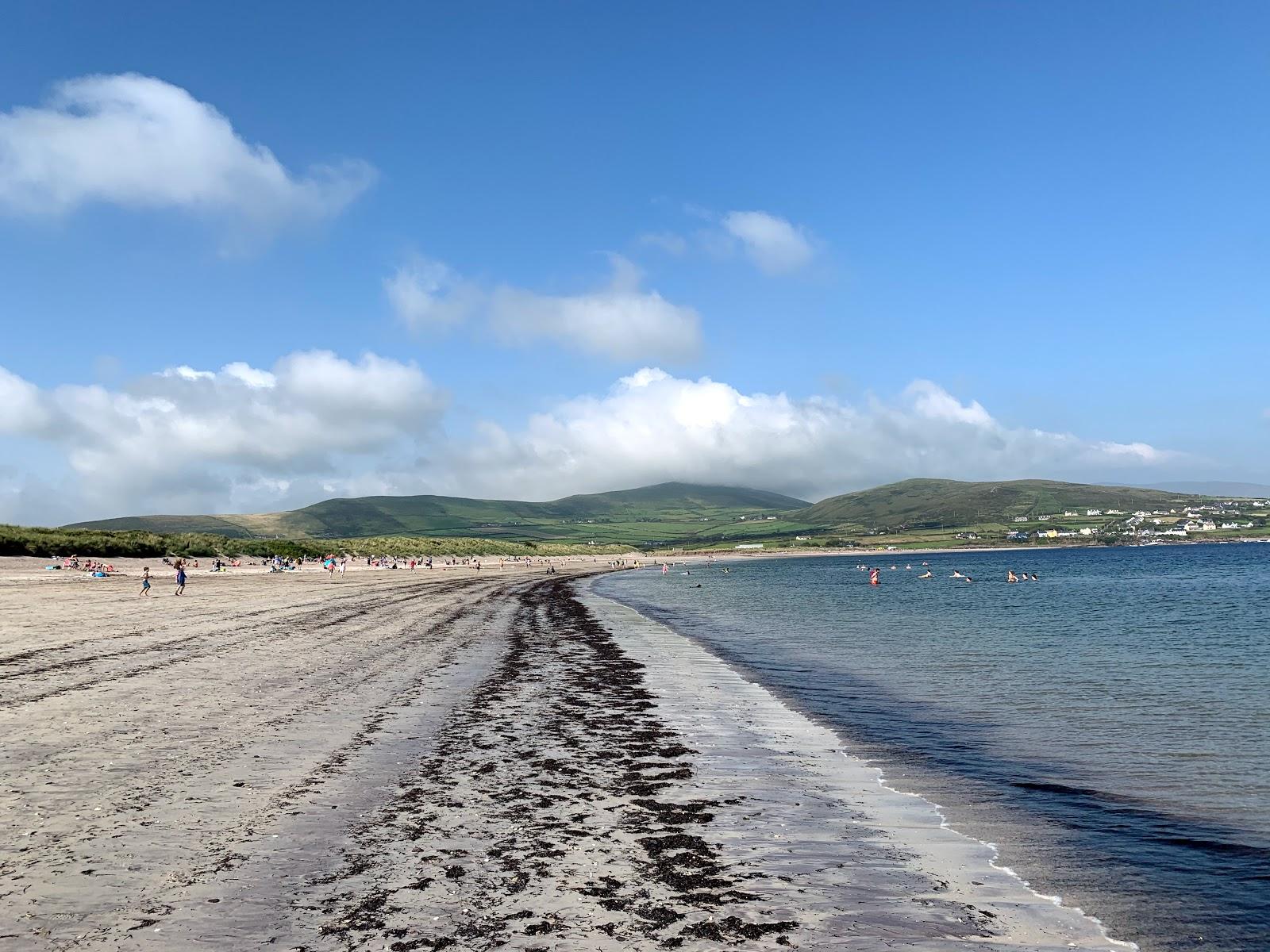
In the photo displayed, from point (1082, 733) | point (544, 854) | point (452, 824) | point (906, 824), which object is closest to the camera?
point (544, 854)

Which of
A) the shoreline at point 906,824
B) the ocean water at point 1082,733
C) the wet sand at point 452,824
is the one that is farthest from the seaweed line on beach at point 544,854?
the ocean water at point 1082,733

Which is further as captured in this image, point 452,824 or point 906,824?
point 906,824

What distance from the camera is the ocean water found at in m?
8.98

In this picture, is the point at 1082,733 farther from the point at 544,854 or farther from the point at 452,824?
the point at 452,824

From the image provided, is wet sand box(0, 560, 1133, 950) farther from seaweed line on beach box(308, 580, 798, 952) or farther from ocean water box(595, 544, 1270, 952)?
ocean water box(595, 544, 1270, 952)

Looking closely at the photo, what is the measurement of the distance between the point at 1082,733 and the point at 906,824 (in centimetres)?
940

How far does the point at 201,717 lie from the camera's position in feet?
50.7

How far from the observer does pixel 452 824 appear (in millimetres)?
9539

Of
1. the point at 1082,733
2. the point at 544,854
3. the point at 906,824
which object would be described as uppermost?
the point at 544,854

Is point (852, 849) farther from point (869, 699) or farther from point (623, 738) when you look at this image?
point (869, 699)

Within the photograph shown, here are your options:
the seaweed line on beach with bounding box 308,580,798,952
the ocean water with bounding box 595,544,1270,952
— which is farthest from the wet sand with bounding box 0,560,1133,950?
the ocean water with bounding box 595,544,1270,952

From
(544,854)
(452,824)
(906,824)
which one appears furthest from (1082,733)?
(452,824)

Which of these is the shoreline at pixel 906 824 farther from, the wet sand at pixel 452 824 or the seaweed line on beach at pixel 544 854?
the seaweed line on beach at pixel 544 854

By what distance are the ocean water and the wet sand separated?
3.59 feet
